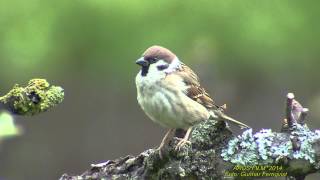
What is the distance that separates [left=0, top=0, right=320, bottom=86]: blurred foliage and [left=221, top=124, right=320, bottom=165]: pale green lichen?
2686 mm

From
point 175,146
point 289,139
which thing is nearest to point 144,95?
point 175,146

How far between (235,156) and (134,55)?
115 inches

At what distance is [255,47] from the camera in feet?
17.7

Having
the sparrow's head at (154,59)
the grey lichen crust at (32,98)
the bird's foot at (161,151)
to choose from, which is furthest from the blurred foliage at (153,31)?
the grey lichen crust at (32,98)

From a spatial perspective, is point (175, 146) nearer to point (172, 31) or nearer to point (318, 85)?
point (172, 31)

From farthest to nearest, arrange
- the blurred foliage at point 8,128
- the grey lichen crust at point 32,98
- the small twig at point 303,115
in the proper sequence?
the small twig at point 303,115, the grey lichen crust at point 32,98, the blurred foliage at point 8,128

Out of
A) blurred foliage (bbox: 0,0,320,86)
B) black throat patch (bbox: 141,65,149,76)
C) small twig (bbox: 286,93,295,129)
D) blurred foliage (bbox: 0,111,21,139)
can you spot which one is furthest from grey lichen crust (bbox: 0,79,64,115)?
blurred foliage (bbox: 0,0,320,86)

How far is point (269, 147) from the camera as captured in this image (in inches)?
101

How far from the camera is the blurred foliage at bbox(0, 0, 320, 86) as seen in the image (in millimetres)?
5395

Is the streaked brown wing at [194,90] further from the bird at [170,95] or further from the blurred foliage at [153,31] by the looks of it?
the blurred foliage at [153,31]

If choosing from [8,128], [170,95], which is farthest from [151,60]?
[8,128]

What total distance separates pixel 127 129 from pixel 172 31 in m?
0.88

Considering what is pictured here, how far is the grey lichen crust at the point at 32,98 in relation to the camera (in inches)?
81.3

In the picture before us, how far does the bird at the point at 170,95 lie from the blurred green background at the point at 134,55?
1537 mm
